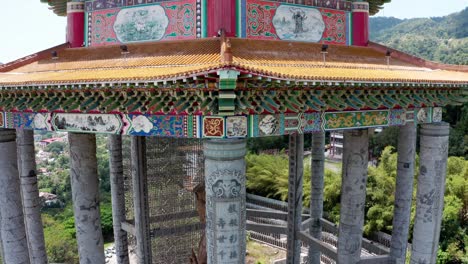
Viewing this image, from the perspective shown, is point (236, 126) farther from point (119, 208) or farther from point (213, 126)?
point (119, 208)

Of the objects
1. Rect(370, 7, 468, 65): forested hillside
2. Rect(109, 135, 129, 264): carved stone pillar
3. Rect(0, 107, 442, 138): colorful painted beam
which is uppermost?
Rect(370, 7, 468, 65): forested hillside

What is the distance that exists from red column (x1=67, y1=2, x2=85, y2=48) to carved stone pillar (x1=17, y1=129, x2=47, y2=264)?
3259 mm

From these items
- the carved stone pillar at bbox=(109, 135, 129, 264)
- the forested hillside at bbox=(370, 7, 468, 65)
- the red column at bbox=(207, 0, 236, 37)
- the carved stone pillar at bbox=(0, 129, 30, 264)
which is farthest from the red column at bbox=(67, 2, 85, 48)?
the forested hillside at bbox=(370, 7, 468, 65)

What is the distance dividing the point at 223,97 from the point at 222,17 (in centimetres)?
336

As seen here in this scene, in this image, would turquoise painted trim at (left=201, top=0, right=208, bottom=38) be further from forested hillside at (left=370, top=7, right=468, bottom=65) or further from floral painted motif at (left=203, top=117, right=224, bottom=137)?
forested hillside at (left=370, top=7, right=468, bottom=65)

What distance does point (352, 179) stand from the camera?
1170cm

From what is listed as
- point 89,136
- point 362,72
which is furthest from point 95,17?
point 362,72

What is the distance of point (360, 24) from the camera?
39.4 feet

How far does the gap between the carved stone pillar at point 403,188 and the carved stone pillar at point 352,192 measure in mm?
2144

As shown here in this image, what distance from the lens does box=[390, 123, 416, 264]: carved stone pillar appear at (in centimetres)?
1322

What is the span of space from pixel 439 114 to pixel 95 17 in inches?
410

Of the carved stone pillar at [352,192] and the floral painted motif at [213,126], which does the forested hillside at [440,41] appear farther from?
the floral painted motif at [213,126]

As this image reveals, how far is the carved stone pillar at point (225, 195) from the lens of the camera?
8008 mm

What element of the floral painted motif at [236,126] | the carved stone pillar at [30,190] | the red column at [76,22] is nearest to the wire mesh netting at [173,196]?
the carved stone pillar at [30,190]
